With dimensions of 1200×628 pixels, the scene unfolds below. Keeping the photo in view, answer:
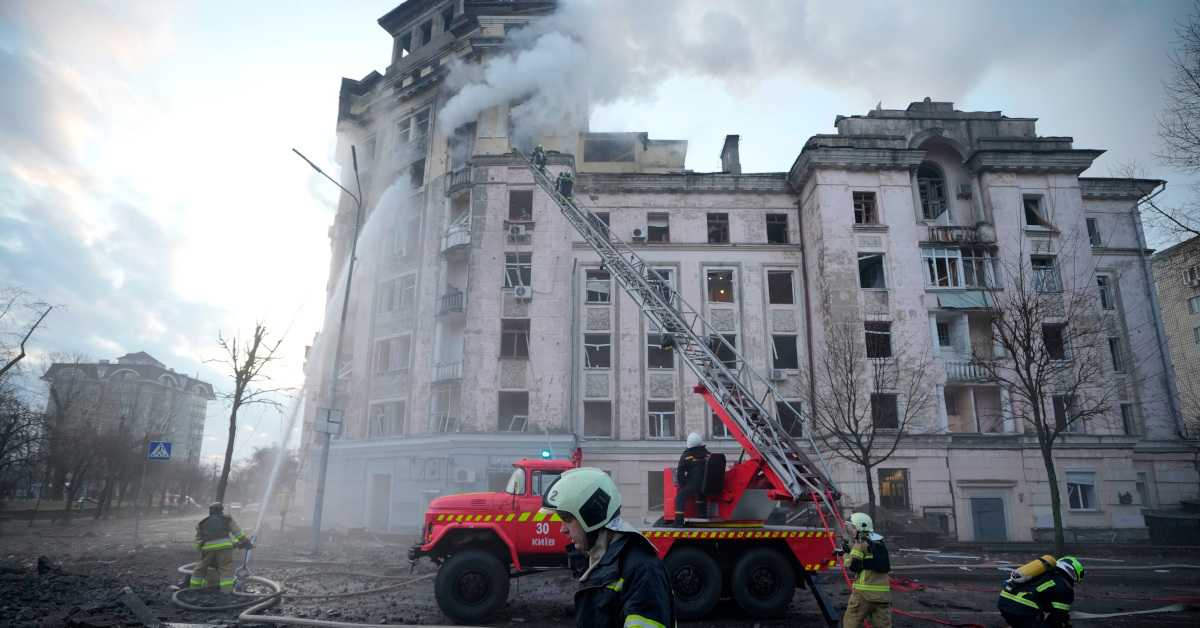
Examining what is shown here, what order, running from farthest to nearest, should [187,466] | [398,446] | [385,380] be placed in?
[187,466] → [385,380] → [398,446]

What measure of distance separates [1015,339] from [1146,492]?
15.4 meters

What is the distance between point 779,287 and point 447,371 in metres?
16.6

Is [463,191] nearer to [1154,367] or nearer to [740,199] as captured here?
[740,199]

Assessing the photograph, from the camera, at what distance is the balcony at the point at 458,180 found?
2898 centimetres

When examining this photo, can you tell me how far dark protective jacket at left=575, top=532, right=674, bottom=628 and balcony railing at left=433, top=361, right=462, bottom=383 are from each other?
24.3 meters

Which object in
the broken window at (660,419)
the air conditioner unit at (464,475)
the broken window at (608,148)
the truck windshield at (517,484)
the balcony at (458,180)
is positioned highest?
the broken window at (608,148)

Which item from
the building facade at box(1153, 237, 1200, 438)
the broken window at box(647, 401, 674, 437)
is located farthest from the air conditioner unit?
the building facade at box(1153, 237, 1200, 438)

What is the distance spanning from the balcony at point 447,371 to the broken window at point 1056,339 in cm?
2591

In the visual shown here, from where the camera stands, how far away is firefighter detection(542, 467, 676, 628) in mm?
2682

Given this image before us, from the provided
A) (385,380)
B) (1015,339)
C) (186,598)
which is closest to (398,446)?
(385,380)

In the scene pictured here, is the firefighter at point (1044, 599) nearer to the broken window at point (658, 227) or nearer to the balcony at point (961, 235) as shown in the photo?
the broken window at point (658, 227)

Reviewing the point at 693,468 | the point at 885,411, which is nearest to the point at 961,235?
the point at 885,411

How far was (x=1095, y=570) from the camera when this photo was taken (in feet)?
51.4

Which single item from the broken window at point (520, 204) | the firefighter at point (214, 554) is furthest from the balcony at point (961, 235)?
the firefighter at point (214, 554)
